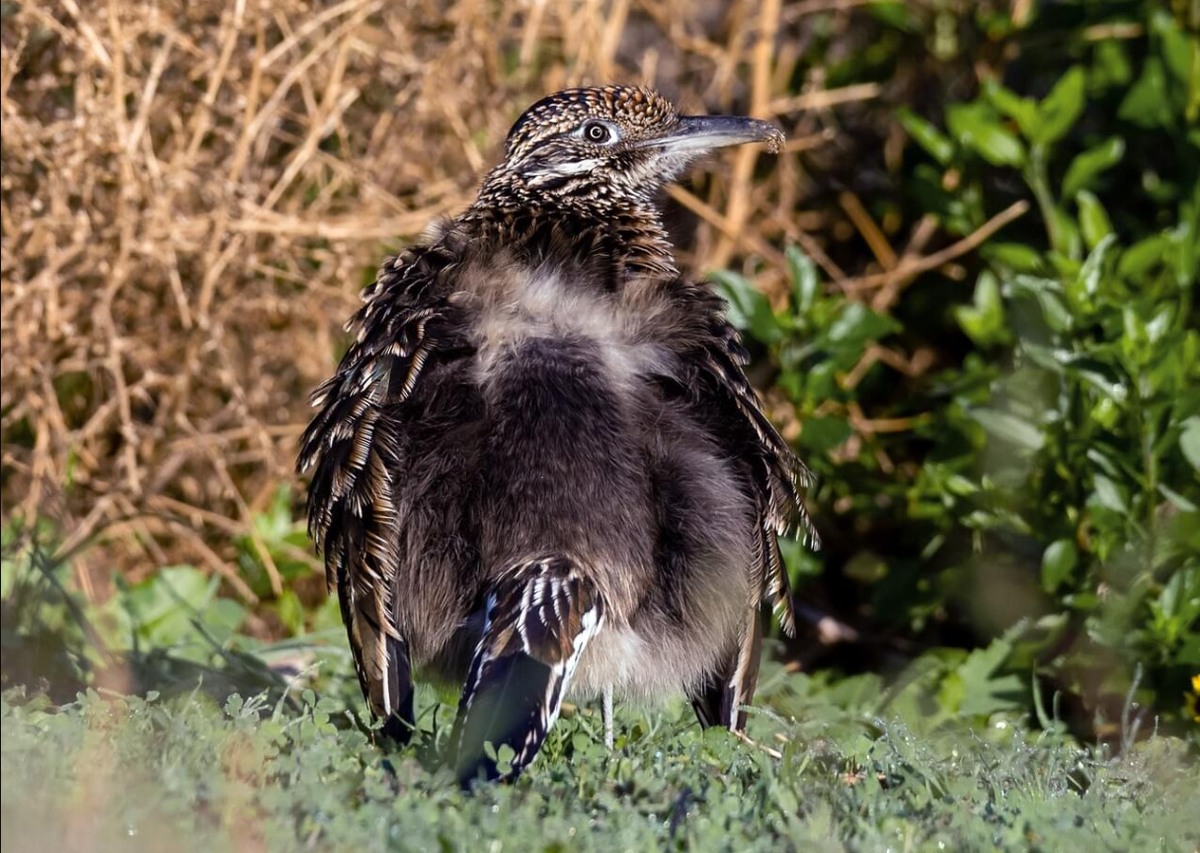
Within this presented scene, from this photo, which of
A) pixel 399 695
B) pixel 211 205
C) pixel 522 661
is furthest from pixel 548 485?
pixel 211 205

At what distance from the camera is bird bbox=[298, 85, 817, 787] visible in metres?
3.75

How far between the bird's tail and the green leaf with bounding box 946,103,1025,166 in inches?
143

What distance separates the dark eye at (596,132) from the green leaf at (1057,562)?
7.02 feet

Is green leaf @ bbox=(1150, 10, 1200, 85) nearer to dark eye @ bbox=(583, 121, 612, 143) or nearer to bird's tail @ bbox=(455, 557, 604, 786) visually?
dark eye @ bbox=(583, 121, 612, 143)

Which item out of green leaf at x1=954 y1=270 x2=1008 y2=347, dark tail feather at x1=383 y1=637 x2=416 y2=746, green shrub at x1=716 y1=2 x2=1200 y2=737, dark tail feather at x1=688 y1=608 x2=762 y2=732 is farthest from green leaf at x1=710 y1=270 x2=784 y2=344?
dark tail feather at x1=383 y1=637 x2=416 y2=746

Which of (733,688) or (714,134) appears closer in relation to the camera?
(733,688)

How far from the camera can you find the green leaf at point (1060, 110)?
6398 mm

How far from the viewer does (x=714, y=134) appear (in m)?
5.00

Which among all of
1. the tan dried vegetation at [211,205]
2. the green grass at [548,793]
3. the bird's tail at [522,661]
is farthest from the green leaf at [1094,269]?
the bird's tail at [522,661]

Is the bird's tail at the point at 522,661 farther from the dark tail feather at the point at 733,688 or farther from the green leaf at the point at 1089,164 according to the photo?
the green leaf at the point at 1089,164

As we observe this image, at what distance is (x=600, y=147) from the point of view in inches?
192

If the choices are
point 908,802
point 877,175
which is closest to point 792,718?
point 908,802

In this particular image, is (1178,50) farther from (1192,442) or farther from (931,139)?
(1192,442)

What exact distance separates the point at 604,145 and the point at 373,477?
5.03 feet
